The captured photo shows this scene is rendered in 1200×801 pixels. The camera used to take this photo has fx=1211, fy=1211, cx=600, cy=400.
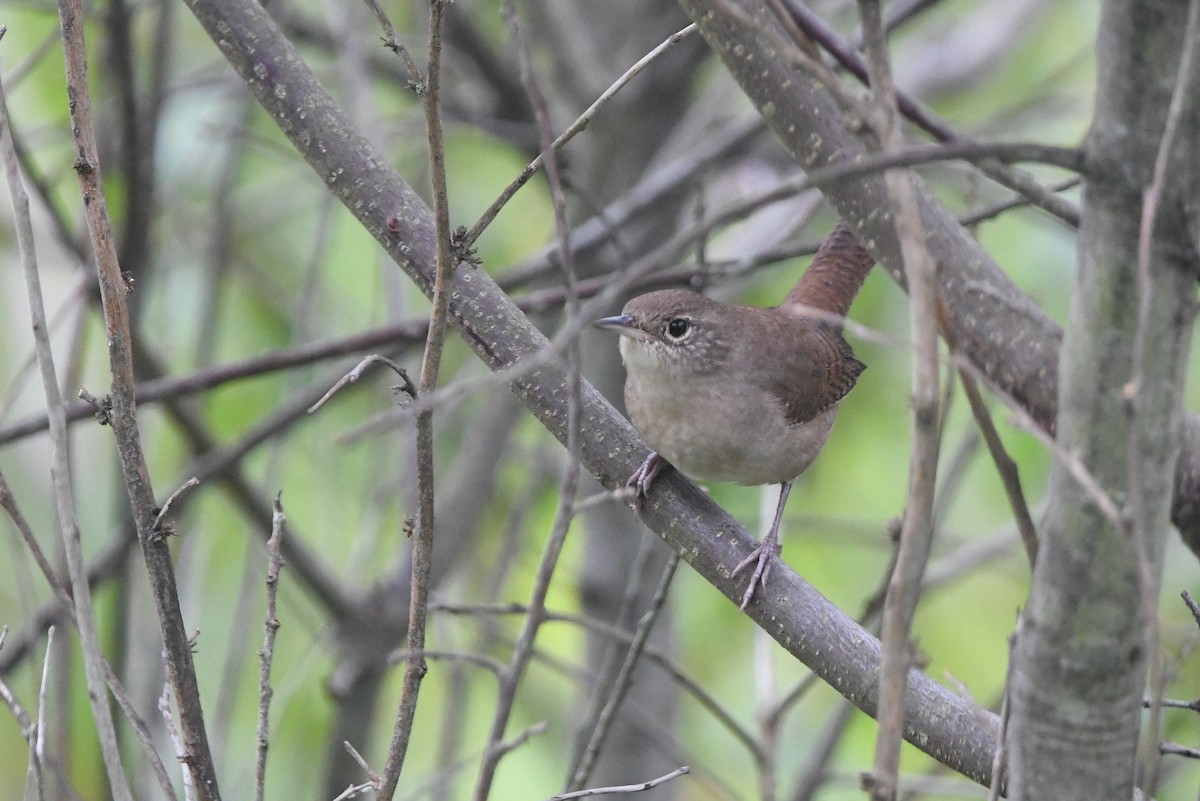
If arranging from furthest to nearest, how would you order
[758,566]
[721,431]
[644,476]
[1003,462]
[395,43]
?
1. [721,431]
2. [644,476]
3. [758,566]
4. [395,43]
5. [1003,462]

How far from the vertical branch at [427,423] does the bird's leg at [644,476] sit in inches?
24.4

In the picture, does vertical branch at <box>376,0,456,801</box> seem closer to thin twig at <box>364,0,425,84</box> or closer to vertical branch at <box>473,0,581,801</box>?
thin twig at <box>364,0,425,84</box>

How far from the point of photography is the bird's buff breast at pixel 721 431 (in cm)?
292

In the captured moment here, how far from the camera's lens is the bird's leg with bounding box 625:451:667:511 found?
91.9 inches

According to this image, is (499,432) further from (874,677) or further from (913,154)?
(913,154)

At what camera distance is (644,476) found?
236cm

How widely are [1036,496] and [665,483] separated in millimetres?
3103

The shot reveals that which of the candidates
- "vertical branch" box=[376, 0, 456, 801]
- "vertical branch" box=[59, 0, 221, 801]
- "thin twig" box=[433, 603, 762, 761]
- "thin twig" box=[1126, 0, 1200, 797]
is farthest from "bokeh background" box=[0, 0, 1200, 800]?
"thin twig" box=[1126, 0, 1200, 797]

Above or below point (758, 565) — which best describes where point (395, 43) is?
above

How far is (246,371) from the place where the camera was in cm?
304

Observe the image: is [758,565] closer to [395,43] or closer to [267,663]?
[267,663]

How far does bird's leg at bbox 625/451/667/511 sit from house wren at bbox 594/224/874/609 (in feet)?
1.40

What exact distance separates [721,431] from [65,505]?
1769mm

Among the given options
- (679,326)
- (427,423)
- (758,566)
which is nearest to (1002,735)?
(758,566)
